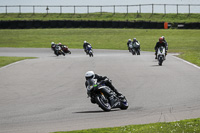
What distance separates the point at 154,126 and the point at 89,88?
2228mm

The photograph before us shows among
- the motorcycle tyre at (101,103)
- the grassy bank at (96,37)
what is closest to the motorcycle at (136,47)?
the grassy bank at (96,37)

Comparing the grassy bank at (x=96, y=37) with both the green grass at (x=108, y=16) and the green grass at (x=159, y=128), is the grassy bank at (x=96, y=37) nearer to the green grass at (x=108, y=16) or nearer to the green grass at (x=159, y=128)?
the green grass at (x=108, y=16)

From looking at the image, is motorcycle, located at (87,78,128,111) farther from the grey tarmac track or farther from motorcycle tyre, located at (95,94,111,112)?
the grey tarmac track

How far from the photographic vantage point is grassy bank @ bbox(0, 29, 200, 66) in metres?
49.7

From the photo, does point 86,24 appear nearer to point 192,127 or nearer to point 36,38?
point 36,38

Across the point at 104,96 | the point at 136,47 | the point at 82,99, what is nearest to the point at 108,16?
the point at 136,47

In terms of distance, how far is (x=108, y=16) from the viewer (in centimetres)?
6888

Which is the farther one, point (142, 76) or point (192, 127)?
point (142, 76)

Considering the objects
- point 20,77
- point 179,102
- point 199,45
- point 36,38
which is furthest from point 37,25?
point 179,102

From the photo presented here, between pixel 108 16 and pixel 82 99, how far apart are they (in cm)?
5740

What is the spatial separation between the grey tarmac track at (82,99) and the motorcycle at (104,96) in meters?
0.16

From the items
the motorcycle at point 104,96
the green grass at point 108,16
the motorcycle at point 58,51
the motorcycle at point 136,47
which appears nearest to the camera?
the motorcycle at point 104,96

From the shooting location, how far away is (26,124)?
8883mm

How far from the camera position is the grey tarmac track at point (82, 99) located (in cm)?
904
